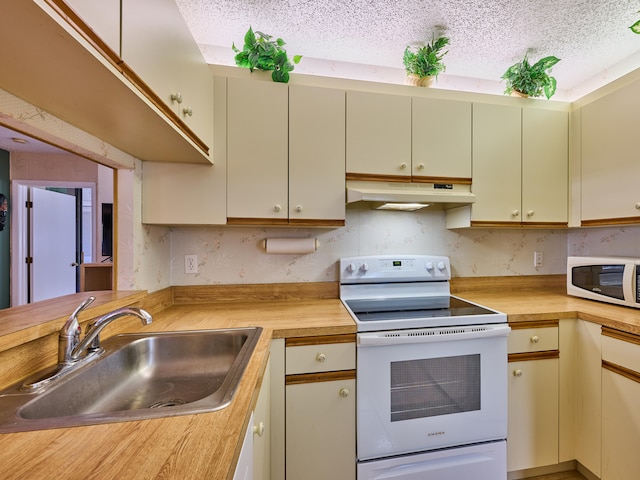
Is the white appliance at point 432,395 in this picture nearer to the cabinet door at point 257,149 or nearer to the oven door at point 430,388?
the oven door at point 430,388

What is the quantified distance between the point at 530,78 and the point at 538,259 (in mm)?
1261

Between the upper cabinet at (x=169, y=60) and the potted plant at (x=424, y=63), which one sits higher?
the potted plant at (x=424, y=63)

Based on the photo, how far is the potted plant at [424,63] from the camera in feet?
5.41

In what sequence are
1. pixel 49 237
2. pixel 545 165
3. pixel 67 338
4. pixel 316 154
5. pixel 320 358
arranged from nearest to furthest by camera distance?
pixel 67 338 < pixel 320 358 < pixel 316 154 < pixel 545 165 < pixel 49 237

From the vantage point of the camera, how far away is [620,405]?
4.31 ft

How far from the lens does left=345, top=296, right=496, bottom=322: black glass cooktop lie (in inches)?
55.9

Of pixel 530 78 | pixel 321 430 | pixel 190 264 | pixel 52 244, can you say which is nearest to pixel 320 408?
pixel 321 430

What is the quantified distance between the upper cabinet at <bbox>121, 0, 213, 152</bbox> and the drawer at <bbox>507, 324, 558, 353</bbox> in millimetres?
1845

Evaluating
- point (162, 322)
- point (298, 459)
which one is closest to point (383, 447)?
point (298, 459)

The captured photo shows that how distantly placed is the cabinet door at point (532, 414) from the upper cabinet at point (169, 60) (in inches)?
77.7

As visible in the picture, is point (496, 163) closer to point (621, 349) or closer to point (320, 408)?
point (621, 349)

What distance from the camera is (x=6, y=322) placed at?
30.6 inches

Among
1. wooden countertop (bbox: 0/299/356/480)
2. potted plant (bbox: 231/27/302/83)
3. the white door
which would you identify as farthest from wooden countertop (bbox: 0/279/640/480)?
the white door

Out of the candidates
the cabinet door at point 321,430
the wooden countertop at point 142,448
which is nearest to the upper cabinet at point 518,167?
the cabinet door at point 321,430
